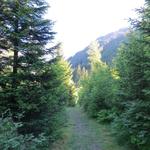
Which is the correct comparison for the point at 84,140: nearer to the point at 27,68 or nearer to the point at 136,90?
the point at 136,90

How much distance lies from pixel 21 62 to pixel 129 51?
17.4ft

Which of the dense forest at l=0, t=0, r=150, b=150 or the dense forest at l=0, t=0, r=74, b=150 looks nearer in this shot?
the dense forest at l=0, t=0, r=150, b=150

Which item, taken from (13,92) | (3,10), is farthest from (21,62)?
(3,10)

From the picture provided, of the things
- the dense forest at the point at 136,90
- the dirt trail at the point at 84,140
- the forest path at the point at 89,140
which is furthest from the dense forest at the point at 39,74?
the dirt trail at the point at 84,140

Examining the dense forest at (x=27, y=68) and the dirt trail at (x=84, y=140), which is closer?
the dense forest at (x=27, y=68)

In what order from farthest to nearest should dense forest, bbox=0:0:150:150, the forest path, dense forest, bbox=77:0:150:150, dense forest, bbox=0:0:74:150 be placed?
the forest path
dense forest, bbox=0:0:74:150
dense forest, bbox=0:0:150:150
dense forest, bbox=77:0:150:150

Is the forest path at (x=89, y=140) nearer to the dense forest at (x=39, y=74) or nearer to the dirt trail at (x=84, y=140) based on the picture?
the dirt trail at (x=84, y=140)

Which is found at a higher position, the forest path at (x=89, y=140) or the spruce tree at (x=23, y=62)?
the spruce tree at (x=23, y=62)

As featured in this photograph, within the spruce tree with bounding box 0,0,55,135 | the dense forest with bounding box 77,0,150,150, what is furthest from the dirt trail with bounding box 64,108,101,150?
the spruce tree with bounding box 0,0,55,135

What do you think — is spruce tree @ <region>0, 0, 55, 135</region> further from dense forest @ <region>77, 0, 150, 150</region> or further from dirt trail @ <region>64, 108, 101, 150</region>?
dense forest @ <region>77, 0, 150, 150</region>

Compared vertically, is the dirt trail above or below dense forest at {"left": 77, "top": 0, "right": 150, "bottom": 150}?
below

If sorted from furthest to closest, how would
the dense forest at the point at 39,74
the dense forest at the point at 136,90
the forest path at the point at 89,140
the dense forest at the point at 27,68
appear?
1. the forest path at the point at 89,140
2. the dense forest at the point at 27,68
3. the dense forest at the point at 39,74
4. the dense forest at the point at 136,90

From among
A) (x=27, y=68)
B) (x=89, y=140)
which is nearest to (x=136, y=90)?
(x=89, y=140)

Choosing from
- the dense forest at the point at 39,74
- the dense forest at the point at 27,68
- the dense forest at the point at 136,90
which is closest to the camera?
the dense forest at the point at 136,90
